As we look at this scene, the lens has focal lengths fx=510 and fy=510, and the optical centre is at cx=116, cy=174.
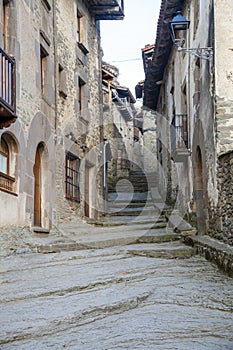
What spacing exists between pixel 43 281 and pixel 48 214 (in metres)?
5.30

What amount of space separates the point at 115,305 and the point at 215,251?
279 centimetres

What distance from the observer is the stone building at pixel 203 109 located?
7883 millimetres

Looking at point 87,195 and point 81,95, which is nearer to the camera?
point 81,95

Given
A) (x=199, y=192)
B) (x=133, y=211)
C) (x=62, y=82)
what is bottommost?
(x=133, y=211)

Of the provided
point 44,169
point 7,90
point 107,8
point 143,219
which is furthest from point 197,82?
point 107,8

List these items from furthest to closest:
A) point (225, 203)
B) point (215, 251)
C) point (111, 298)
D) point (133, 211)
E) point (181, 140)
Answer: point (133, 211), point (181, 140), point (225, 203), point (215, 251), point (111, 298)

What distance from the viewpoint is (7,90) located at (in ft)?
24.1

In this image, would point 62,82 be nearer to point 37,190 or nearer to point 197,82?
point 37,190

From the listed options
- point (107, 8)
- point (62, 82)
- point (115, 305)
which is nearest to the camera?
point (115, 305)

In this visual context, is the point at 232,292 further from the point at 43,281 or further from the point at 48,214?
the point at 48,214

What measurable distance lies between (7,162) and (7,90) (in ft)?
5.02

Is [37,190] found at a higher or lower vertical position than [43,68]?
lower

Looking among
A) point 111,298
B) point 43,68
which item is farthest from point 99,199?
point 111,298

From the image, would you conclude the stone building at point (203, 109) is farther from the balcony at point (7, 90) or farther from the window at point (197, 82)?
the balcony at point (7, 90)
